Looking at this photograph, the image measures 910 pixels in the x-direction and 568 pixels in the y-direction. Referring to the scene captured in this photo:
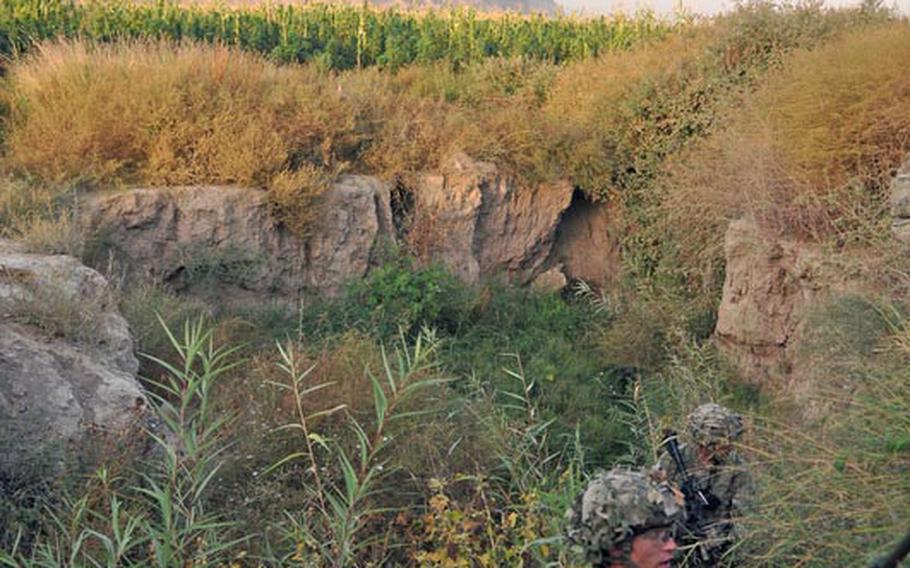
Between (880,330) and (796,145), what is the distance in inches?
124

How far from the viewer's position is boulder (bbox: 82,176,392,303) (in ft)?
33.1

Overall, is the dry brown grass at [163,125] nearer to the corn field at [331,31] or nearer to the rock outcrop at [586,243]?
the corn field at [331,31]

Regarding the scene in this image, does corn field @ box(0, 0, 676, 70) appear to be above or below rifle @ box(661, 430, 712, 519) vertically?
above

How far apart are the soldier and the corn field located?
10.1 meters

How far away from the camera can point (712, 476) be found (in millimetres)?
4715

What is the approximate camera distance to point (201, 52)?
1215cm

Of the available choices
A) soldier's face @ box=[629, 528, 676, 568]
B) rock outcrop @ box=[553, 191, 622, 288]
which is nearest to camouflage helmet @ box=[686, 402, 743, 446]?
soldier's face @ box=[629, 528, 676, 568]

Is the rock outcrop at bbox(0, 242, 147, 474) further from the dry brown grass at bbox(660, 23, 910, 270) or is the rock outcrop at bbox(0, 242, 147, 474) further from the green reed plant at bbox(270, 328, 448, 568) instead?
the dry brown grass at bbox(660, 23, 910, 270)

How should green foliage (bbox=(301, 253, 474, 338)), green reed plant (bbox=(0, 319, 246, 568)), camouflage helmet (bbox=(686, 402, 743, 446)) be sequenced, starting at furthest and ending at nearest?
green foliage (bbox=(301, 253, 474, 338)), camouflage helmet (bbox=(686, 402, 743, 446)), green reed plant (bbox=(0, 319, 246, 568))

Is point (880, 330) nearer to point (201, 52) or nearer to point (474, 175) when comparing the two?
point (474, 175)

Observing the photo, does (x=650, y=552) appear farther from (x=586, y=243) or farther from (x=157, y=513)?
(x=586, y=243)

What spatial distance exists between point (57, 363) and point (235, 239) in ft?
13.4

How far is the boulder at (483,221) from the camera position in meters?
11.9

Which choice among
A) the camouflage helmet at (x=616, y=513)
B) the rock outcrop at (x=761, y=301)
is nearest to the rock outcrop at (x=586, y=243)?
the rock outcrop at (x=761, y=301)
